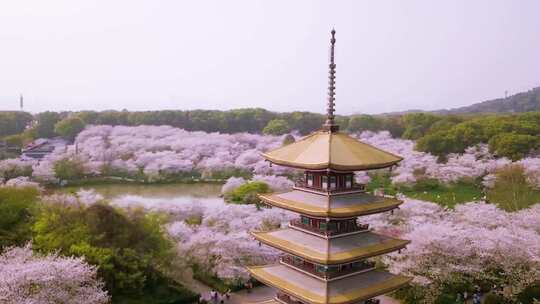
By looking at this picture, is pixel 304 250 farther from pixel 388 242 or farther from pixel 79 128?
pixel 79 128

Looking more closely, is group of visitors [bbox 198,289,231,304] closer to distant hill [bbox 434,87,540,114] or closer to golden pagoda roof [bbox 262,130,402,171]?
golden pagoda roof [bbox 262,130,402,171]

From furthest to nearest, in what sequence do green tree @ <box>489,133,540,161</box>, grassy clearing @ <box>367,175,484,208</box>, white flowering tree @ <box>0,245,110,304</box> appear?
green tree @ <box>489,133,540,161</box> → grassy clearing @ <box>367,175,484,208</box> → white flowering tree @ <box>0,245,110,304</box>

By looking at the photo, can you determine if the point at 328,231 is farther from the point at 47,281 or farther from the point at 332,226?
the point at 47,281

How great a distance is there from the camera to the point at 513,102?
149m

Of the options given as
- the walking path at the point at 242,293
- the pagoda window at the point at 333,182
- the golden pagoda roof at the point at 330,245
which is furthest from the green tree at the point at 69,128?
the pagoda window at the point at 333,182

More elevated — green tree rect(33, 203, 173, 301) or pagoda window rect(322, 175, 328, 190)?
pagoda window rect(322, 175, 328, 190)

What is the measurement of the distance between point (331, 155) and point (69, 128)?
249 feet

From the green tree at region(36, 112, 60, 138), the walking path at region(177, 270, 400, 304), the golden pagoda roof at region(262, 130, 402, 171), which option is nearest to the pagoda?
the golden pagoda roof at region(262, 130, 402, 171)

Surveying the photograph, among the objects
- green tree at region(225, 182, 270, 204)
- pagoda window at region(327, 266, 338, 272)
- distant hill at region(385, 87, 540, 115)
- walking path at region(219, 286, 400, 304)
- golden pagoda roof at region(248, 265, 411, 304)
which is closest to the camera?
golden pagoda roof at region(248, 265, 411, 304)

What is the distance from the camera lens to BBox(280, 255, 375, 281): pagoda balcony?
16.6 meters

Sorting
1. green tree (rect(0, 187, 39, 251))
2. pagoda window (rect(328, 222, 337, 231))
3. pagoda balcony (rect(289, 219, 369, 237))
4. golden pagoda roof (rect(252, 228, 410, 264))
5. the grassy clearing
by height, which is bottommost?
the grassy clearing

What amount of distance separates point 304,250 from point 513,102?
15479cm

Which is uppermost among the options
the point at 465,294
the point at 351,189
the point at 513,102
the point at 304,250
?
the point at 513,102

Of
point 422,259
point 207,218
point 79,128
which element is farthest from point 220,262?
point 79,128
